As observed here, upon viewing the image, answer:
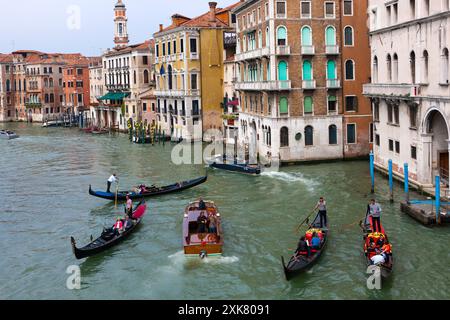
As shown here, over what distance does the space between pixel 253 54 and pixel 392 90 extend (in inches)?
394

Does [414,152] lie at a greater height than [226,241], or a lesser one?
greater

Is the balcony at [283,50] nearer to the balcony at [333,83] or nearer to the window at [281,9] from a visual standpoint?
the window at [281,9]

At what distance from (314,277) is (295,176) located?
12305 millimetres

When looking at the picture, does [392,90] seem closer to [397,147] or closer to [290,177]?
[397,147]

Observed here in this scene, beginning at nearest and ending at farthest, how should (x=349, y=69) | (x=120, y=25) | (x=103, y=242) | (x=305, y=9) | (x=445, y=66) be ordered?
(x=103, y=242) < (x=445, y=66) < (x=305, y=9) < (x=349, y=69) < (x=120, y=25)

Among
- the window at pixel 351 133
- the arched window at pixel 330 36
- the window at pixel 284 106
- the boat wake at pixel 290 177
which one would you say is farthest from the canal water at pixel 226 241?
the arched window at pixel 330 36

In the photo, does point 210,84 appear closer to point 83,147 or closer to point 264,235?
point 83,147

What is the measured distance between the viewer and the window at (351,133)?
29328 mm

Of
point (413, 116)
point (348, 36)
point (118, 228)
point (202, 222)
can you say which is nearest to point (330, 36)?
point (348, 36)

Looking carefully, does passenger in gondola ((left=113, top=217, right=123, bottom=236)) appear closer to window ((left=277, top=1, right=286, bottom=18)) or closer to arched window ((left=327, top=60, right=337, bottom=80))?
window ((left=277, top=1, right=286, bottom=18))

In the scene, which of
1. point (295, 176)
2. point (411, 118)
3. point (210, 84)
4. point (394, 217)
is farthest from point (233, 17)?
point (394, 217)

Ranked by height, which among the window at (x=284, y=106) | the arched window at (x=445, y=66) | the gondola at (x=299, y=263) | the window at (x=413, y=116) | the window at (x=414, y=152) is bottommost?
the gondola at (x=299, y=263)

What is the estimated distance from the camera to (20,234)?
1803 centimetres

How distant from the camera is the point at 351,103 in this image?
29.4 meters
